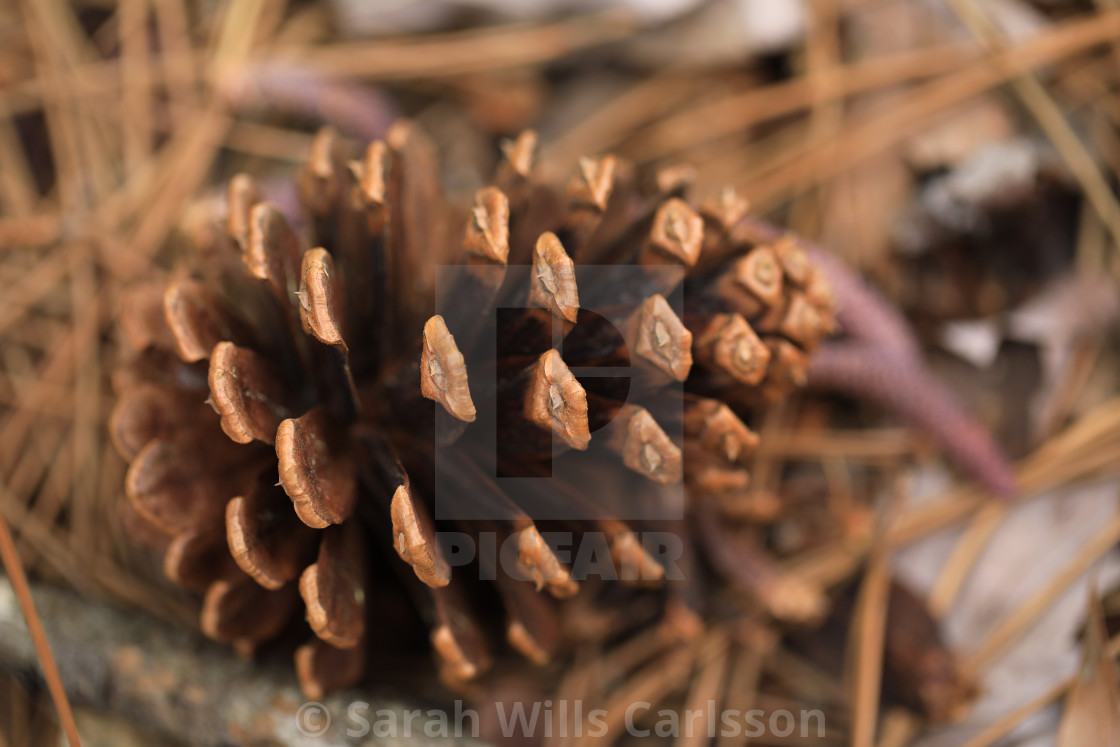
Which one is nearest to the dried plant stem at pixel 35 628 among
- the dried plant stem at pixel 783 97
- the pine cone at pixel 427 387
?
the pine cone at pixel 427 387

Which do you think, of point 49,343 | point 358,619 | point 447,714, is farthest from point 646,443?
point 49,343

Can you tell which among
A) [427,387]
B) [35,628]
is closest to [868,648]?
[427,387]

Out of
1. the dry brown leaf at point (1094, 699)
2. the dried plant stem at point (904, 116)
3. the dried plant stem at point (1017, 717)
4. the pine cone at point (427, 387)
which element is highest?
the dried plant stem at point (904, 116)

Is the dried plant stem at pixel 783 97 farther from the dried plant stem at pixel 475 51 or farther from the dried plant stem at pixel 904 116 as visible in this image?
the dried plant stem at pixel 475 51

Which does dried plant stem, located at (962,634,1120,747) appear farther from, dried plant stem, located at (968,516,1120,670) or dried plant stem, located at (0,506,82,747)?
dried plant stem, located at (0,506,82,747)

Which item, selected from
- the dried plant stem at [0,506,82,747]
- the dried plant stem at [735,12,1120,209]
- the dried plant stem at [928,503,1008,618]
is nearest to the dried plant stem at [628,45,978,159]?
the dried plant stem at [735,12,1120,209]
